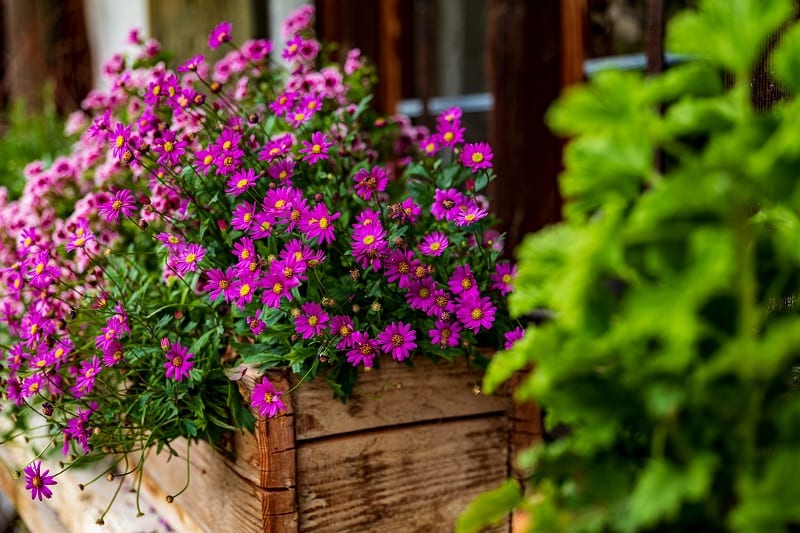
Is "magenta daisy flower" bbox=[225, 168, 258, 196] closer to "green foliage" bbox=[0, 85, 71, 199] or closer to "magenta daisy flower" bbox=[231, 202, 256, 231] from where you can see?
"magenta daisy flower" bbox=[231, 202, 256, 231]

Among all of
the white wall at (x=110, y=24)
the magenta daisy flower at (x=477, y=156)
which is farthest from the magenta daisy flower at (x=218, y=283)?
the white wall at (x=110, y=24)

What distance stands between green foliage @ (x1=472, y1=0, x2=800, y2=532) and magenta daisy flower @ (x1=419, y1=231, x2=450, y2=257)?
41 cm

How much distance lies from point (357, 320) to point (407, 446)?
0.21m

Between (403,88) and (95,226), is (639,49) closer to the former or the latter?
(403,88)

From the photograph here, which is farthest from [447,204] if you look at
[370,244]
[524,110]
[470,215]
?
[524,110]

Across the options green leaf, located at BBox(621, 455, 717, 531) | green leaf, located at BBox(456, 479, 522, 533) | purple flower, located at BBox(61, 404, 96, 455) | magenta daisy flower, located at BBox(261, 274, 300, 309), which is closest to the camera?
green leaf, located at BBox(621, 455, 717, 531)

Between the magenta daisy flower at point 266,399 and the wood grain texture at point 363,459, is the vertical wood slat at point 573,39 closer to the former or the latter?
the wood grain texture at point 363,459

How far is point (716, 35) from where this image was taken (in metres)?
0.51

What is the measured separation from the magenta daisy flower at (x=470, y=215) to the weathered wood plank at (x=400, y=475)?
0.29m

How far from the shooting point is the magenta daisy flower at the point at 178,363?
0.99 metres

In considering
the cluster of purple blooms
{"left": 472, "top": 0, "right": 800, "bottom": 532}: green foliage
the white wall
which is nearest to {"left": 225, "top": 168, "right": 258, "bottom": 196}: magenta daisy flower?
the cluster of purple blooms

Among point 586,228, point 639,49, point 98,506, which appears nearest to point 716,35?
point 586,228

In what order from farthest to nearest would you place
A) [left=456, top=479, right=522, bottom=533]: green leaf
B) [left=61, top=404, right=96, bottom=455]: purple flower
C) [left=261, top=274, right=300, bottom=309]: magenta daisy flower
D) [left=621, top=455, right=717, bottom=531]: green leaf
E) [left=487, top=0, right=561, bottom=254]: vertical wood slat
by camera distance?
1. [left=487, top=0, right=561, bottom=254]: vertical wood slat
2. [left=61, top=404, right=96, bottom=455]: purple flower
3. [left=261, top=274, right=300, bottom=309]: magenta daisy flower
4. [left=456, top=479, right=522, bottom=533]: green leaf
5. [left=621, top=455, right=717, bottom=531]: green leaf

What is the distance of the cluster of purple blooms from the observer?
969 millimetres
